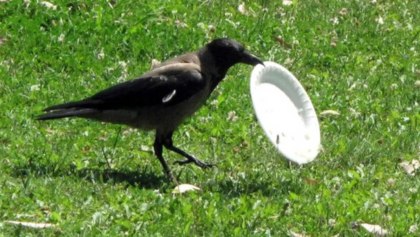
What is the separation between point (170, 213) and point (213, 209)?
27cm

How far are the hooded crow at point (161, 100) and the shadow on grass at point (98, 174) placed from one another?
18cm

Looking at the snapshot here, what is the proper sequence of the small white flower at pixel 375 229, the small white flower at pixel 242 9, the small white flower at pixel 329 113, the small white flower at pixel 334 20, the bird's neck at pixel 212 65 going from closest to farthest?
the small white flower at pixel 375 229 → the bird's neck at pixel 212 65 → the small white flower at pixel 329 113 → the small white flower at pixel 242 9 → the small white flower at pixel 334 20

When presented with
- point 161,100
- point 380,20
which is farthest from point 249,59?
point 380,20

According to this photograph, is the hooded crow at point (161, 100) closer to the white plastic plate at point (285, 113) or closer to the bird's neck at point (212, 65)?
the bird's neck at point (212, 65)

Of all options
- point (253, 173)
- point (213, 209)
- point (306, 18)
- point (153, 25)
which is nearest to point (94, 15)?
point (153, 25)

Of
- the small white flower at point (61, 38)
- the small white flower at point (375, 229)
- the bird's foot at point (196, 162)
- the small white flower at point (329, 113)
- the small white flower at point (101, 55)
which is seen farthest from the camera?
the small white flower at point (61, 38)

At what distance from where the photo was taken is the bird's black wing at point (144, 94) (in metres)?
8.38

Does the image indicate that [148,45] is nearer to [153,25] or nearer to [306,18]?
[153,25]

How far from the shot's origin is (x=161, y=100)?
8430 mm

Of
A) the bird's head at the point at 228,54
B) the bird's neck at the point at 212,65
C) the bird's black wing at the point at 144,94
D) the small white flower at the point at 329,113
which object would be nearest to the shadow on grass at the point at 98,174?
the bird's black wing at the point at 144,94

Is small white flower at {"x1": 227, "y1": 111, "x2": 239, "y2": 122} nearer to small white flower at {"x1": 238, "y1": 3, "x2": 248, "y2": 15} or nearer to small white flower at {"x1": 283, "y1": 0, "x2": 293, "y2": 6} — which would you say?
small white flower at {"x1": 238, "y1": 3, "x2": 248, "y2": 15}

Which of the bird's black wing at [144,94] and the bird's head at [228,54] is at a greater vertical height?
the bird's head at [228,54]

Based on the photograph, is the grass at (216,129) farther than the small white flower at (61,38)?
No

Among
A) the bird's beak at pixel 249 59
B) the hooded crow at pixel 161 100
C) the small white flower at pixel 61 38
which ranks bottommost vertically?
the small white flower at pixel 61 38
